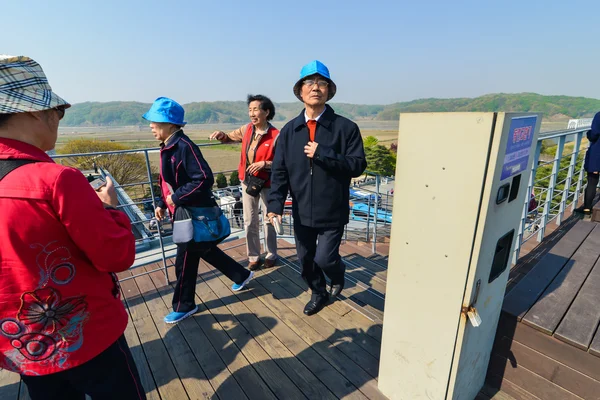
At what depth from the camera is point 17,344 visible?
3.24ft

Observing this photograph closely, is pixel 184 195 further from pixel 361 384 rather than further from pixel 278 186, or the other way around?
pixel 361 384

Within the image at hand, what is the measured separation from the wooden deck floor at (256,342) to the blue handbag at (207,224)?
0.74 meters

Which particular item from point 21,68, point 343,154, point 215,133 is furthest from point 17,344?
point 215,133

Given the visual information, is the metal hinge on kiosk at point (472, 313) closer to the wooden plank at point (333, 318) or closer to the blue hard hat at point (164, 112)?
the wooden plank at point (333, 318)

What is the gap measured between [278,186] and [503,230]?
1.55 meters

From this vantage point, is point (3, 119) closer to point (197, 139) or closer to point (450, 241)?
point (450, 241)

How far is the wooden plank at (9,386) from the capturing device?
1838 mm

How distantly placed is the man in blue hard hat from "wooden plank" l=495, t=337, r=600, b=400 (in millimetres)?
1219

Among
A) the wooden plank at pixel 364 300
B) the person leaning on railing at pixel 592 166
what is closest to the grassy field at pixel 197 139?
the wooden plank at pixel 364 300

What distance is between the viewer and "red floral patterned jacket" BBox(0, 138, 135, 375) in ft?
2.89

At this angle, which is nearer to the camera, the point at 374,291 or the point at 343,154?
the point at 343,154

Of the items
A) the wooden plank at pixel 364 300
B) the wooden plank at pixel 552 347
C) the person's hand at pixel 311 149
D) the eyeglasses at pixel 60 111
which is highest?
the eyeglasses at pixel 60 111

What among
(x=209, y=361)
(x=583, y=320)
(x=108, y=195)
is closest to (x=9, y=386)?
(x=209, y=361)

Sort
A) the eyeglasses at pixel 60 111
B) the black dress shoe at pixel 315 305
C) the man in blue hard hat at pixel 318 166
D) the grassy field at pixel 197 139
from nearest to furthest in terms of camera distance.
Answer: the eyeglasses at pixel 60 111, the man in blue hard hat at pixel 318 166, the black dress shoe at pixel 315 305, the grassy field at pixel 197 139
